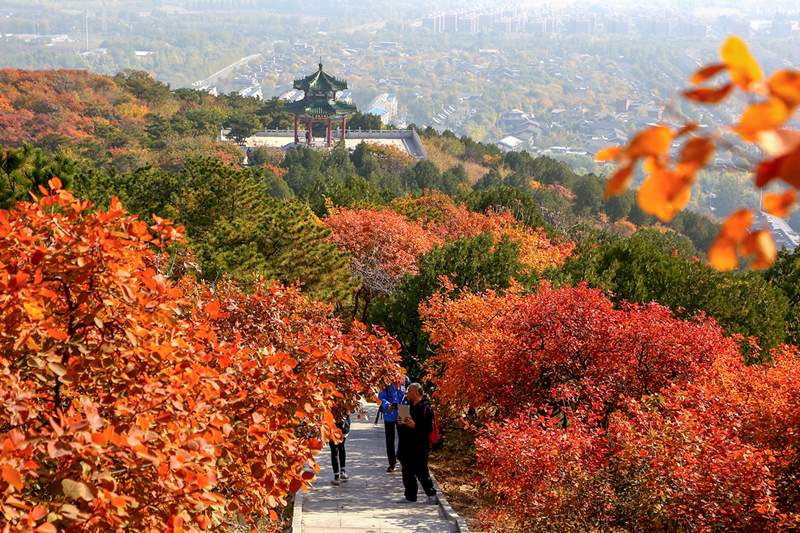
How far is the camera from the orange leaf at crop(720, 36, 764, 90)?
4.47 feet

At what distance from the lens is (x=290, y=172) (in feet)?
169

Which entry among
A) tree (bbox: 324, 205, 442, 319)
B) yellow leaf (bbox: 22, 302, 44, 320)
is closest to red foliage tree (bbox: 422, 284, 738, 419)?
yellow leaf (bbox: 22, 302, 44, 320)

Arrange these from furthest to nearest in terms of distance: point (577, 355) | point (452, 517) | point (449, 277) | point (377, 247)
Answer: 1. point (377, 247)
2. point (449, 277)
3. point (577, 355)
4. point (452, 517)

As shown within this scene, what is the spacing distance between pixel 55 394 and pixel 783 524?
4.82m

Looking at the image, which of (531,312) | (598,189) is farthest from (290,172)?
(531,312)

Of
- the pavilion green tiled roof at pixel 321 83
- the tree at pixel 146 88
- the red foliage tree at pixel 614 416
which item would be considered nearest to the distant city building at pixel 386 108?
the tree at pixel 146 88

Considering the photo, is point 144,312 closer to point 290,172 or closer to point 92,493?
point 92,493

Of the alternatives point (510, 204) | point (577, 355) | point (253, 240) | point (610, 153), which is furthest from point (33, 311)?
point (510, 204)

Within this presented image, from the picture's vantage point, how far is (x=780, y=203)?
1.52 metres

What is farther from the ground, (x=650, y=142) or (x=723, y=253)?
(x=650, y=142)

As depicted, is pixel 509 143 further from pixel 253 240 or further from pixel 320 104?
pixel 253 240

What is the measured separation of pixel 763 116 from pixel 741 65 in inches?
4.1

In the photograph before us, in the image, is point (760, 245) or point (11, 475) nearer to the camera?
point (760, 245)

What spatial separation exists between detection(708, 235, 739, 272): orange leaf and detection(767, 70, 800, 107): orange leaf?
24 centimetres
